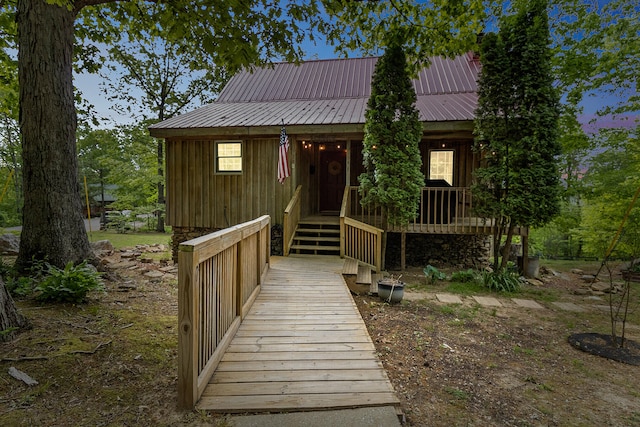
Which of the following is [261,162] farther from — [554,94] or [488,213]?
[554,94]

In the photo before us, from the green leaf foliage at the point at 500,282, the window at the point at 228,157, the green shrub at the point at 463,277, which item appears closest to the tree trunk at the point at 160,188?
the window at the point at 228,157

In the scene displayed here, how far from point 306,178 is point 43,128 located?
681cm

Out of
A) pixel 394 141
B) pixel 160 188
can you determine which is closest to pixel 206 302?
pixel 394 141

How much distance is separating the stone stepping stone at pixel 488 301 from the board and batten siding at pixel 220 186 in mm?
5377

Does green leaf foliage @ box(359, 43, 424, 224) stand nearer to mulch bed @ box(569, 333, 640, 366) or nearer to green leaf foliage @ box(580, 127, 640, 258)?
mulch bed @ box(569, 333, 640, 366)

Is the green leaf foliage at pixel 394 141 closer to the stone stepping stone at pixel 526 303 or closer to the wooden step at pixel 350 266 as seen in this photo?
the wooden step at pixel 350 266

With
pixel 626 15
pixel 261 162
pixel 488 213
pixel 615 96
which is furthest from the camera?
pixel 615 96

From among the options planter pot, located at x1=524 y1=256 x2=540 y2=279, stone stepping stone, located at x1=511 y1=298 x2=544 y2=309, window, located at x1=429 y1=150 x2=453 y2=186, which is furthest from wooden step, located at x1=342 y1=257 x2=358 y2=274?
planter pot, located at x1=524 y1=256 x2=540 y2=279

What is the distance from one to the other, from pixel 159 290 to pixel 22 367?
2861mm

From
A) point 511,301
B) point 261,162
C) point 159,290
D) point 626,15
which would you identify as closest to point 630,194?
point 626,15

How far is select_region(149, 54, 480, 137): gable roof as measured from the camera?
894 centimetres

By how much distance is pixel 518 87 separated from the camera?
6.98 meters

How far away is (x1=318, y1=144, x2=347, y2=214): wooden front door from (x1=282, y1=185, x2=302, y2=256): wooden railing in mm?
2862

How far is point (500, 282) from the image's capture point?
722 cm
